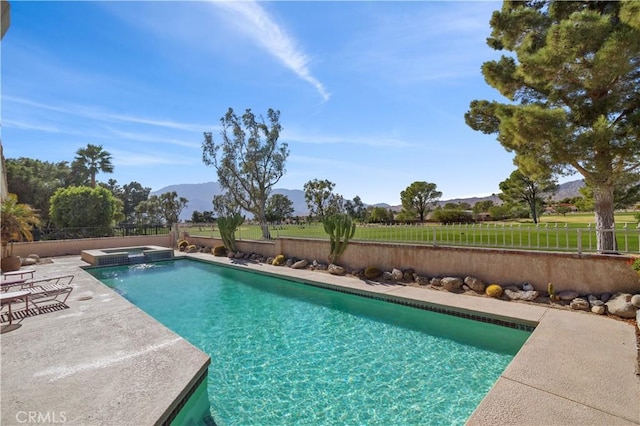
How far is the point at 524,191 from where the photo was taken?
101ft

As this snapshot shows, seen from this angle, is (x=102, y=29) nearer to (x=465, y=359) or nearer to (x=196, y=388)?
(x=196, y=388)

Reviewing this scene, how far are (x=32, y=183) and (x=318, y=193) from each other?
3275 cm

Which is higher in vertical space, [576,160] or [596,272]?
[576,160]

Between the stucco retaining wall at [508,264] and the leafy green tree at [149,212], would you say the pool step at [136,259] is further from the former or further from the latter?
the leafy green tree at [149,212]

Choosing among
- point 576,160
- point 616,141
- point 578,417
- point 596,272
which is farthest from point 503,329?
point 616,141

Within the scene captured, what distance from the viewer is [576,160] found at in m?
7.59

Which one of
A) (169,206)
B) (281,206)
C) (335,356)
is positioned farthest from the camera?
(281,206)

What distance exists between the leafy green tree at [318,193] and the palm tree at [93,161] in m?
25.9

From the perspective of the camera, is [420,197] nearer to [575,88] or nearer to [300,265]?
[300,265]

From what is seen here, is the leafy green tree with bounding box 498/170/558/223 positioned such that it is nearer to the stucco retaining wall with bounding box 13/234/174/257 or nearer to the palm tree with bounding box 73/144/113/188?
the stucco retaining wall with bounding box 13/234/174/257

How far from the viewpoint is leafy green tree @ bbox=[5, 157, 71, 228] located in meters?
28.0

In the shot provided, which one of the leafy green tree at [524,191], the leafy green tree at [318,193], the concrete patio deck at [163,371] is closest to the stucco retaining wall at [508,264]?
the concrete patio deck at [163,371]

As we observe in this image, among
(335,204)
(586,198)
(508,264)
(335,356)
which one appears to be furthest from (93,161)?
(586,198)

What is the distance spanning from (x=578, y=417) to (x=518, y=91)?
8.81 metres
